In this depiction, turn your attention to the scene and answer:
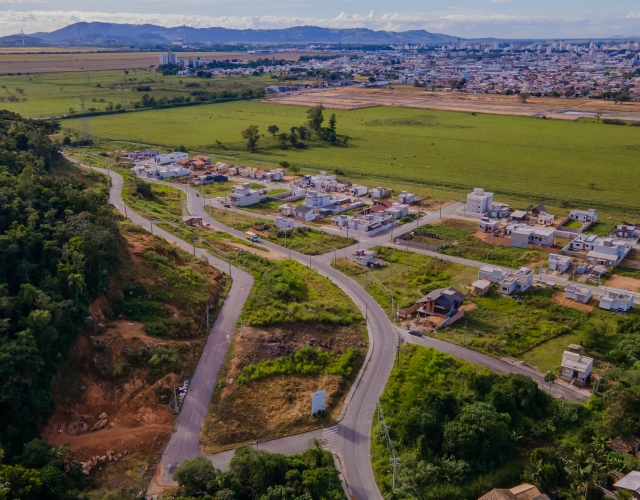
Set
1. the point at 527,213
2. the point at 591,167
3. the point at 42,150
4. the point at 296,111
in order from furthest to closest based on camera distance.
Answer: the point at 296,111 → the point at 591,167 → the point at 42,150 → the point at 527,213

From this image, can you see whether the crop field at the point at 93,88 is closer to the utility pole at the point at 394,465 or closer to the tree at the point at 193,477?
the tree at the point at 193,477

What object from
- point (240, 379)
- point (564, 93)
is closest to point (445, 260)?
point (240, 379)

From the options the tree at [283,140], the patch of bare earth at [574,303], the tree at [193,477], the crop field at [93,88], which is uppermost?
the crop field at [93,88]

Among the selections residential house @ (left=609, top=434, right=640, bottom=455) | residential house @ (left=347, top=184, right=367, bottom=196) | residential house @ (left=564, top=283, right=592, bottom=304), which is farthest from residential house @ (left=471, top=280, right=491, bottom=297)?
residential house @ (left=347, top=184, right=367, bottom=196)

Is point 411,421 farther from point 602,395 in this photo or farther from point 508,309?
point 508,309

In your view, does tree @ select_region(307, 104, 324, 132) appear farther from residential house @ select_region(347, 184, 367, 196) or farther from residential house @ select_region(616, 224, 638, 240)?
residential house @ select_region(616, 224, 638, 240)

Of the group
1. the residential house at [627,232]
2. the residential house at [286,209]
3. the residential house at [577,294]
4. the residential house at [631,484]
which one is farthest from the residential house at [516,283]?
the residential house at [286,209]
